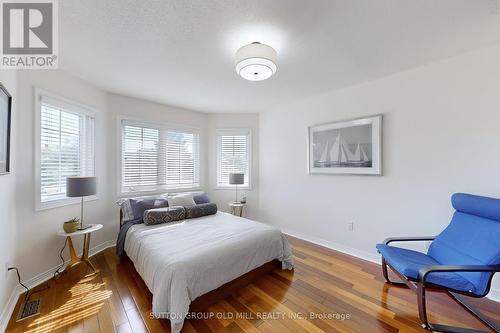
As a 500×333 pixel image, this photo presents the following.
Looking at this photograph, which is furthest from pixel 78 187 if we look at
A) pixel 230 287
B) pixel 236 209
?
pixel 236 209

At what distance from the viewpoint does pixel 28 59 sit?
2.19 meters

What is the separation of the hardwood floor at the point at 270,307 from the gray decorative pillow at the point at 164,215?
2.23ft

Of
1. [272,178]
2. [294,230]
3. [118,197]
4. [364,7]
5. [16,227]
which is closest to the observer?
[364,7]

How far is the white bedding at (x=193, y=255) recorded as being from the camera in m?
1.69

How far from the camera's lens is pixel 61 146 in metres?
2.66

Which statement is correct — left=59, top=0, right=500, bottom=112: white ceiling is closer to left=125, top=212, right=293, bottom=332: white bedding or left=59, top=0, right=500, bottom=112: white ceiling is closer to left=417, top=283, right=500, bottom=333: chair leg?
left=125, top=212, right=293, bottom=332: white bedding

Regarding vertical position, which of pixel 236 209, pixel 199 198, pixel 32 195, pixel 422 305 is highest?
pixel 32 195

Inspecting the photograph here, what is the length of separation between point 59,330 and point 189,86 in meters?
3.02

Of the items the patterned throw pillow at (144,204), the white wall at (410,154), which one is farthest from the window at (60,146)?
the white wall at (410,154)

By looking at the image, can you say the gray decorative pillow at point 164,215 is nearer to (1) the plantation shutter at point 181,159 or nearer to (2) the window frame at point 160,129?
(2) the window frame at point 160,129

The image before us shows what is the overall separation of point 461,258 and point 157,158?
176 inches

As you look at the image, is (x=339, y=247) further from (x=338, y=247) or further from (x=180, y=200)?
(x=180, y=200)

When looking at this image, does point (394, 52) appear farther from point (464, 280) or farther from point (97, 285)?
point (97, 285)

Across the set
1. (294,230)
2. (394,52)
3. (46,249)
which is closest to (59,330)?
(46,249)
